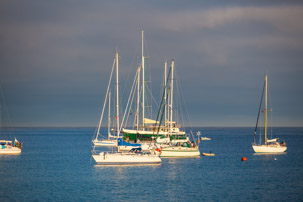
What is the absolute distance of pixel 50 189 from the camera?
160 feet

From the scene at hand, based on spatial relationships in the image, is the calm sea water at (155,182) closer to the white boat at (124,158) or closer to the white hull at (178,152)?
the white boat at (124,158)

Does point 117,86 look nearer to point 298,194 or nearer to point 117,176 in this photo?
point 117,176

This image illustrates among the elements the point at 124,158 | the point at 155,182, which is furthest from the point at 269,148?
the point at 155,182

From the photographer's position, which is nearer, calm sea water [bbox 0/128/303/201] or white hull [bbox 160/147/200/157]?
calm sea water [bbox 0/128/303/201]

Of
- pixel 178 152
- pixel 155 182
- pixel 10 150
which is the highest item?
pixel 178 152

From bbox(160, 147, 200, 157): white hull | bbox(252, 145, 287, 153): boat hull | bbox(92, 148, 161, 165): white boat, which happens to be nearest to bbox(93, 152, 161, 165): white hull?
bbox(92, 148, 161, 165): white boat

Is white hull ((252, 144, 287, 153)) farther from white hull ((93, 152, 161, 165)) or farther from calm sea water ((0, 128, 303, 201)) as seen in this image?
white hull ((93, 152, 161, 165))

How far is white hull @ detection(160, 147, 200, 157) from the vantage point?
7844 cm

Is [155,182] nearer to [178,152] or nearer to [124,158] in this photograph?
[124,158]

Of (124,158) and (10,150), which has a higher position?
(124,158)

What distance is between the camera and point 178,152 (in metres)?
79.4

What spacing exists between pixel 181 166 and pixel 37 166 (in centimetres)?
2315

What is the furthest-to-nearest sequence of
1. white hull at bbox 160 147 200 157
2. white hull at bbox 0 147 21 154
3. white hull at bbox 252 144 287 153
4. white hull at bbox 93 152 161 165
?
1. white hull at bbox 252 144 287 153
2. white hull at bbox 0 147 21 154
3. white hull at bbox 160 147 200 157
4. white hull at bbox 93 152 161 165

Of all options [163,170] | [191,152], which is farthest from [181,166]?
[191,152]
